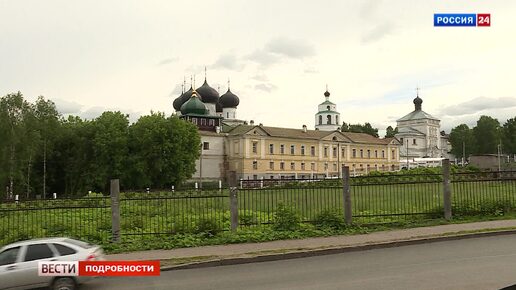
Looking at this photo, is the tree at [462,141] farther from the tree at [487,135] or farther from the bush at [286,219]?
the bush at [286,219]

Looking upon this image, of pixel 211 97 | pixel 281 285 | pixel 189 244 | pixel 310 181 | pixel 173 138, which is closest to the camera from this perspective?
pixel 281 285

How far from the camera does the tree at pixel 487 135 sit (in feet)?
412

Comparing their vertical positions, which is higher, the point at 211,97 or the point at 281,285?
the point at 211,97

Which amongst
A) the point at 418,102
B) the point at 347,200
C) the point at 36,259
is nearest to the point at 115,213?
the point at 36,259

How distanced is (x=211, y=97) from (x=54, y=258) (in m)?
90.3

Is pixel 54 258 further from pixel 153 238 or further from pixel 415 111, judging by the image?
pixel 415 111

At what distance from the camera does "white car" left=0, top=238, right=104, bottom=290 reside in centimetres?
909

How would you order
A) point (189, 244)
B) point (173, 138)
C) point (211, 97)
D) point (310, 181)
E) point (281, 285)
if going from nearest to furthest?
point (281, 285), point (189, 244), point (310, 181), point (173, 138), point (211, 97)

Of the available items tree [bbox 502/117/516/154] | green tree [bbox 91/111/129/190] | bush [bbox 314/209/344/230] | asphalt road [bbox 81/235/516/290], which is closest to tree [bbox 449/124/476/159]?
tree [bbox 502/117/516/154]

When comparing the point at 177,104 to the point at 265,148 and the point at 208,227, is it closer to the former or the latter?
the point at 265,148

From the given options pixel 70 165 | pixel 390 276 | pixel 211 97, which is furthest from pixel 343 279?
pixel 211 97

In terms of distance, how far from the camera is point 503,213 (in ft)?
52.0

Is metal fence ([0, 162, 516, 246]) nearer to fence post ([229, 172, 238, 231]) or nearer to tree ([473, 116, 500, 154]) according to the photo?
fence post ([229, 172, 238, 231])

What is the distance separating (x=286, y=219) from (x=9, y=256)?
7.47 m
